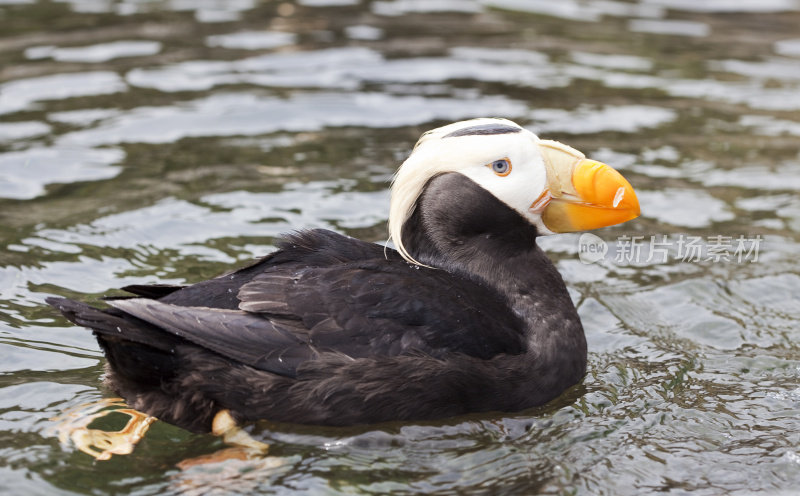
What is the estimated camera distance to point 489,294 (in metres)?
4.77

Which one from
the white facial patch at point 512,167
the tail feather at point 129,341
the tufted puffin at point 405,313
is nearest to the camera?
the tail feather at point 129,341

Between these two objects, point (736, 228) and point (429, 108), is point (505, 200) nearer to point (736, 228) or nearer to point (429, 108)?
point (736, 228)

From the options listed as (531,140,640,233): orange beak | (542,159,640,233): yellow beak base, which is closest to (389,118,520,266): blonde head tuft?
(531,140,640,233): orange beak

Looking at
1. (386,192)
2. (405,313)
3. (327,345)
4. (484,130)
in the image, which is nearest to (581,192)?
(484,130)

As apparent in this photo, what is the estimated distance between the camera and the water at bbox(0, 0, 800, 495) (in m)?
4.33

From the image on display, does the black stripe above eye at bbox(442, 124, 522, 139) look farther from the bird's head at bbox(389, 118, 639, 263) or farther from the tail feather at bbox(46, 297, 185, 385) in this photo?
the tail feather at bbox(46, 297, 185, 385)

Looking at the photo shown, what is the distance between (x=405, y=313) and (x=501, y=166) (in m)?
0.82

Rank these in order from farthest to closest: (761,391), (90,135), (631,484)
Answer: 1. (90,135)
2. (761,391)
3. (631,484)

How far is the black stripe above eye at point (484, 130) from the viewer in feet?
15.5

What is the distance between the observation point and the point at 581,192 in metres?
4.75

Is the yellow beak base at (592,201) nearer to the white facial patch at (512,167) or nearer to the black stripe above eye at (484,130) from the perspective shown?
the white facial patch at (512,167)

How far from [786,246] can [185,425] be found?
4053mm

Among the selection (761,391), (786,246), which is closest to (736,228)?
(786,246)

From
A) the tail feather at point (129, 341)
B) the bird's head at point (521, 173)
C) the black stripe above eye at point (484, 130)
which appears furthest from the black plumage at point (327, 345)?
the black stripe above eye at point (484, 130)
